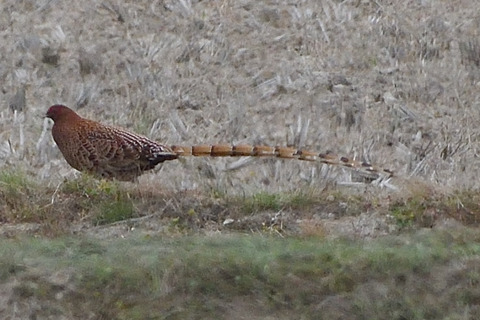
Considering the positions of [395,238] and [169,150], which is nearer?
[395,238]

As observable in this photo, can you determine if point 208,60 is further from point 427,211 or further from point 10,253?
point 10,253

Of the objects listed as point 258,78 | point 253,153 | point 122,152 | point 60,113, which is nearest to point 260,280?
point 253,153

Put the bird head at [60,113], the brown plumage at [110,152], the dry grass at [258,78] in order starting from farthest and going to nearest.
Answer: the dry grass at [258,78]
the bird head at [60,113]
the brown plumage at [110,152]

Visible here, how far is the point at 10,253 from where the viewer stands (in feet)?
23.9

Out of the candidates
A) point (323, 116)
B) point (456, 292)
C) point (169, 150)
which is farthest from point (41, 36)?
point (456, 292)

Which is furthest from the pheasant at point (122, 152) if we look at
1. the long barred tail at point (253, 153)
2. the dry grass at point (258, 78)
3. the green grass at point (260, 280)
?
the green grass at point (260, 280)

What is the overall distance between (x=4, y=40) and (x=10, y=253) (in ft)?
19.5

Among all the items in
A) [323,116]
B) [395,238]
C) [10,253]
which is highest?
[10,253]

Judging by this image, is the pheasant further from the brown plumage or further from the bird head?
the bird head

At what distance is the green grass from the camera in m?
6.87

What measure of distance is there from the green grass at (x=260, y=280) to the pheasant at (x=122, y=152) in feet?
5.67

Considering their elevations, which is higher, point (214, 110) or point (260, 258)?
point (260, 258)

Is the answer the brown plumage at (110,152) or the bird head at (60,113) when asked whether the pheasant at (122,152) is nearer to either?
the brown plumage at (110,152)

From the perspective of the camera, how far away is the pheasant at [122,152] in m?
8.95
